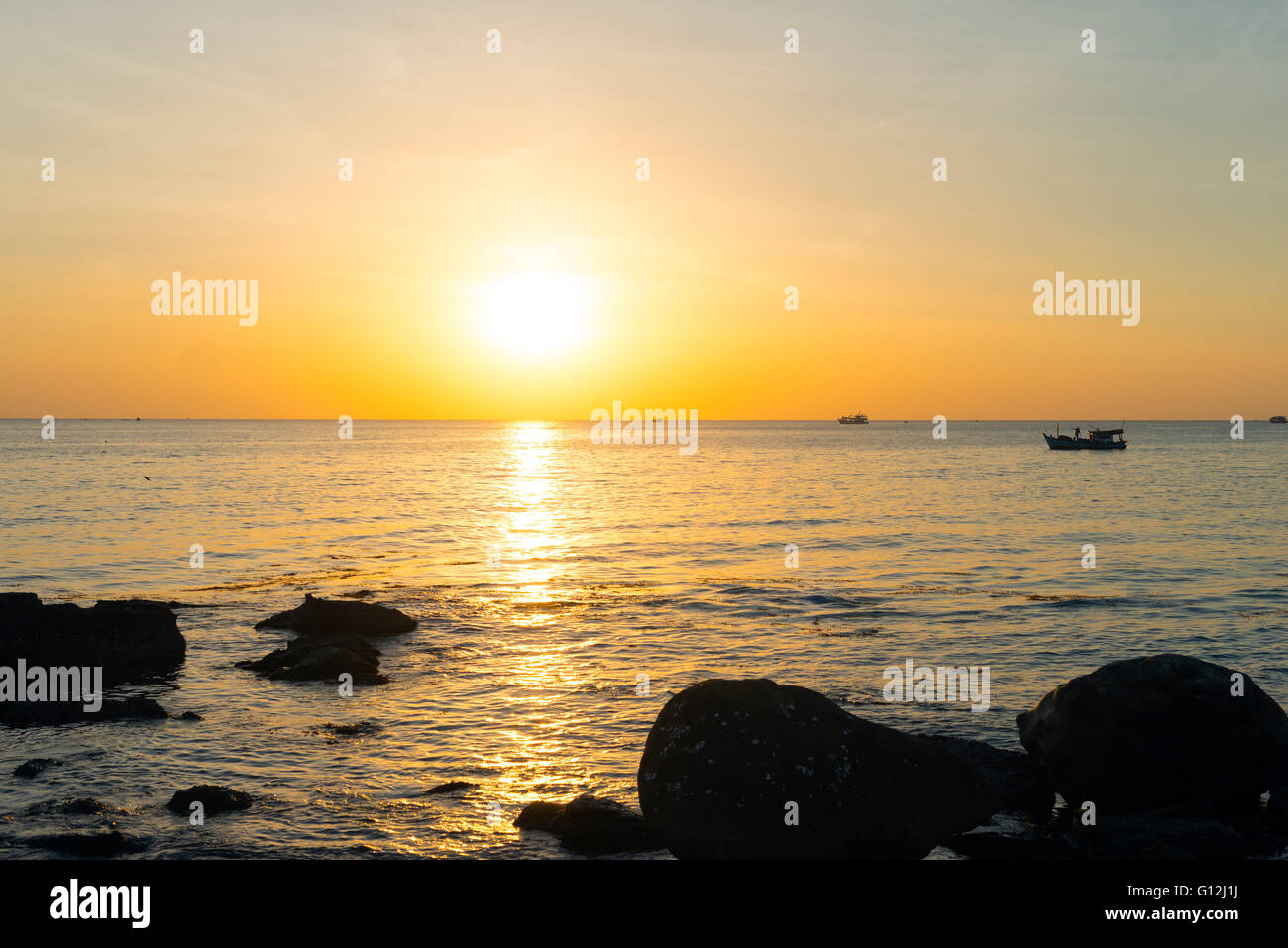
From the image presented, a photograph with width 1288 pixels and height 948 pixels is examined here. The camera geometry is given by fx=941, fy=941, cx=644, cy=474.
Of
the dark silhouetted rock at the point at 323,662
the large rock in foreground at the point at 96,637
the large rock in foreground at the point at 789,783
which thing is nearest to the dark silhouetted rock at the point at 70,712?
the large rock in foreground at the point at 96,637

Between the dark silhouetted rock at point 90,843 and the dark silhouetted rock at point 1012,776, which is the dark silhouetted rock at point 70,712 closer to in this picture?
the dark silhouetted rock at point 90,843

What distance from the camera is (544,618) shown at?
93.6 feet

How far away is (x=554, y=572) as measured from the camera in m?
38.7

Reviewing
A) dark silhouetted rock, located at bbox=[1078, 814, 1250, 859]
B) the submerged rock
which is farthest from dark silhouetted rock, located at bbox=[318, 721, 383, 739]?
dark silhouetted rock, located at bbox=[1078, 814, 1250, 859]

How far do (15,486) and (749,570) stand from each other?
71062 mm

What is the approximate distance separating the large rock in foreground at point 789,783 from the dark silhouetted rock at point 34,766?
10.0 metres

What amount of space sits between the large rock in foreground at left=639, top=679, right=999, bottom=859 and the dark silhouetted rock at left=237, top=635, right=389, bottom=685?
11.4 metres

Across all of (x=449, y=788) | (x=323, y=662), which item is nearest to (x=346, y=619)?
(x=323, y=662)

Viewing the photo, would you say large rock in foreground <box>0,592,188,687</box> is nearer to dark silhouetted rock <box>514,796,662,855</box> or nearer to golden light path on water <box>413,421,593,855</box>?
golden light path on water <box>413,421,593,855</box>

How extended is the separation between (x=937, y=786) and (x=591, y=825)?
14.0 feet

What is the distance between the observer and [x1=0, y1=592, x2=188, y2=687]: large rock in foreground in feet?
64.0

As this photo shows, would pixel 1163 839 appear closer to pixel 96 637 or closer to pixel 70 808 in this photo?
pixel 70 808
